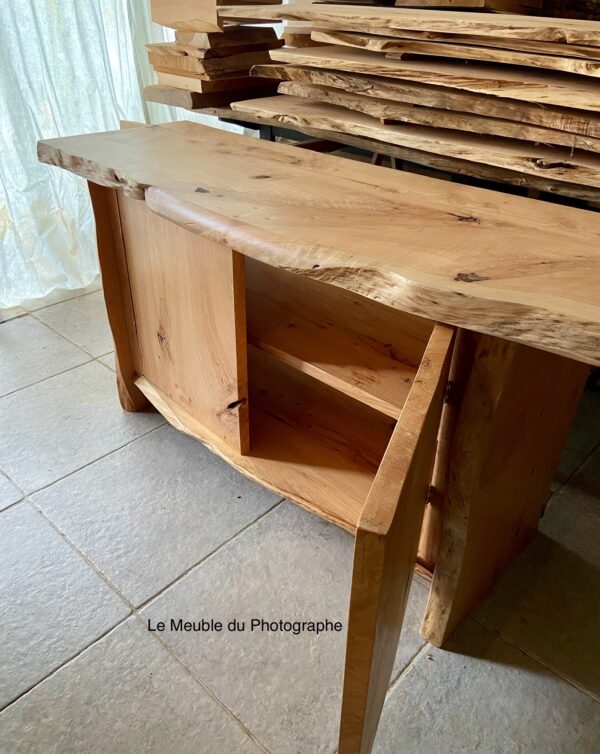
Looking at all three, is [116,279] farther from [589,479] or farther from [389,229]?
[589,479]

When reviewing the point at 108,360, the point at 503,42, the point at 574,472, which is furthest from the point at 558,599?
the point at 108,360

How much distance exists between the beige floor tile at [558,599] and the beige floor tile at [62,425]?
2.92 ft

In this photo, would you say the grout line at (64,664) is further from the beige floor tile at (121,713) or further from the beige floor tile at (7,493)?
the beige floor tile at (7,493)

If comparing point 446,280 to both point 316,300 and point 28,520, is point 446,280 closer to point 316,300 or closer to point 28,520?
point 316,300

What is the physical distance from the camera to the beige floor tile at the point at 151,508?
109 centimetres

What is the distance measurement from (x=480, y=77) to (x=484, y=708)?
3.27 ft

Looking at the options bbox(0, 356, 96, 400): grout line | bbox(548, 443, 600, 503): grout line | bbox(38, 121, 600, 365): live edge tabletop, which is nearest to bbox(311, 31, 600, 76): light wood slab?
bbox(38, 121, 600, 365): live edge tabletop

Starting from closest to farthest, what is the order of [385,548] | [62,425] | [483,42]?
[385,548] → [483,42] → [62,425]

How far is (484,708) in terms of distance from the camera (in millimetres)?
874

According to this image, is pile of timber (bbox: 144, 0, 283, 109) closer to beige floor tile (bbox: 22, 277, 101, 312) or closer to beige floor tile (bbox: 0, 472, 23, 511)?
beige floor tile (bbox: 22, 277, 101, 312)

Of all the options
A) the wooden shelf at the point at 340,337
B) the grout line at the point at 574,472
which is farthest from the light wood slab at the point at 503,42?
the grout line at the point at 574,472

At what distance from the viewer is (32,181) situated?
1850 mm

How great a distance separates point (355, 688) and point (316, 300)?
71 cm

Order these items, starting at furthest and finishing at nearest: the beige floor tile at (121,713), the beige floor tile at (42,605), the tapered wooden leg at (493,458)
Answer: the beige floor tile at (42,605) < the beige floor tile at (121,713) < the tapered wooden leg at (493,458)
